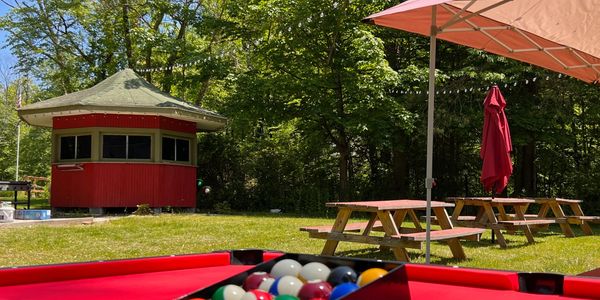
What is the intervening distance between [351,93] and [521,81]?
4.44m

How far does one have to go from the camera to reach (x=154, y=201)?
15.1m

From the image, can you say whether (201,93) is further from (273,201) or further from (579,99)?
(579,99)

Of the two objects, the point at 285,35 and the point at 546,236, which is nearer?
the point at 546,236

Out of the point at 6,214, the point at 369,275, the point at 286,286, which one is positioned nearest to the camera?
the point at 286,286

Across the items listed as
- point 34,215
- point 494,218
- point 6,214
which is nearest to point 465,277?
point 494,218

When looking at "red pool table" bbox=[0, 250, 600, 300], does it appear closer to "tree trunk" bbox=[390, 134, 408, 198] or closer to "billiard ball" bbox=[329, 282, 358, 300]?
"billiard ball" bbox=[329, 282, 358, 300]

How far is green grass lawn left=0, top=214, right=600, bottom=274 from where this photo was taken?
6922mm

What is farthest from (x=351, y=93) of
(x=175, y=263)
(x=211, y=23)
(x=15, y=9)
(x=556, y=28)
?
(x=15, y=9)

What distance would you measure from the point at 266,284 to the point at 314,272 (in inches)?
9.6

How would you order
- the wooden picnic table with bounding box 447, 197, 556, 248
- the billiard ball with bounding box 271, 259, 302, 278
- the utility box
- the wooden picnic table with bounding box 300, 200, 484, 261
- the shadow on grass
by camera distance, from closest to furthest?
the billiard ball with bounding box 271, 259, 302, 278, the wooden picnic table with bounding box 300, 200, 484, 261, the shadow on grass, the wooden picnic table with bounding box 447, 197, 556, 248, the utility box

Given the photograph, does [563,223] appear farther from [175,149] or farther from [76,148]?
[76,148]

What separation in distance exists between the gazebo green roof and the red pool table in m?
11.9

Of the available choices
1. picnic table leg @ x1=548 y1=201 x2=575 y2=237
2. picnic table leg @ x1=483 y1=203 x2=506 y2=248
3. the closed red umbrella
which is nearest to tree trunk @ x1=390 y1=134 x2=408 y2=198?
picnic table leg @ x1=548 y1=201 x2=575 y2=237

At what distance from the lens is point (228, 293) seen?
1.86 metres
